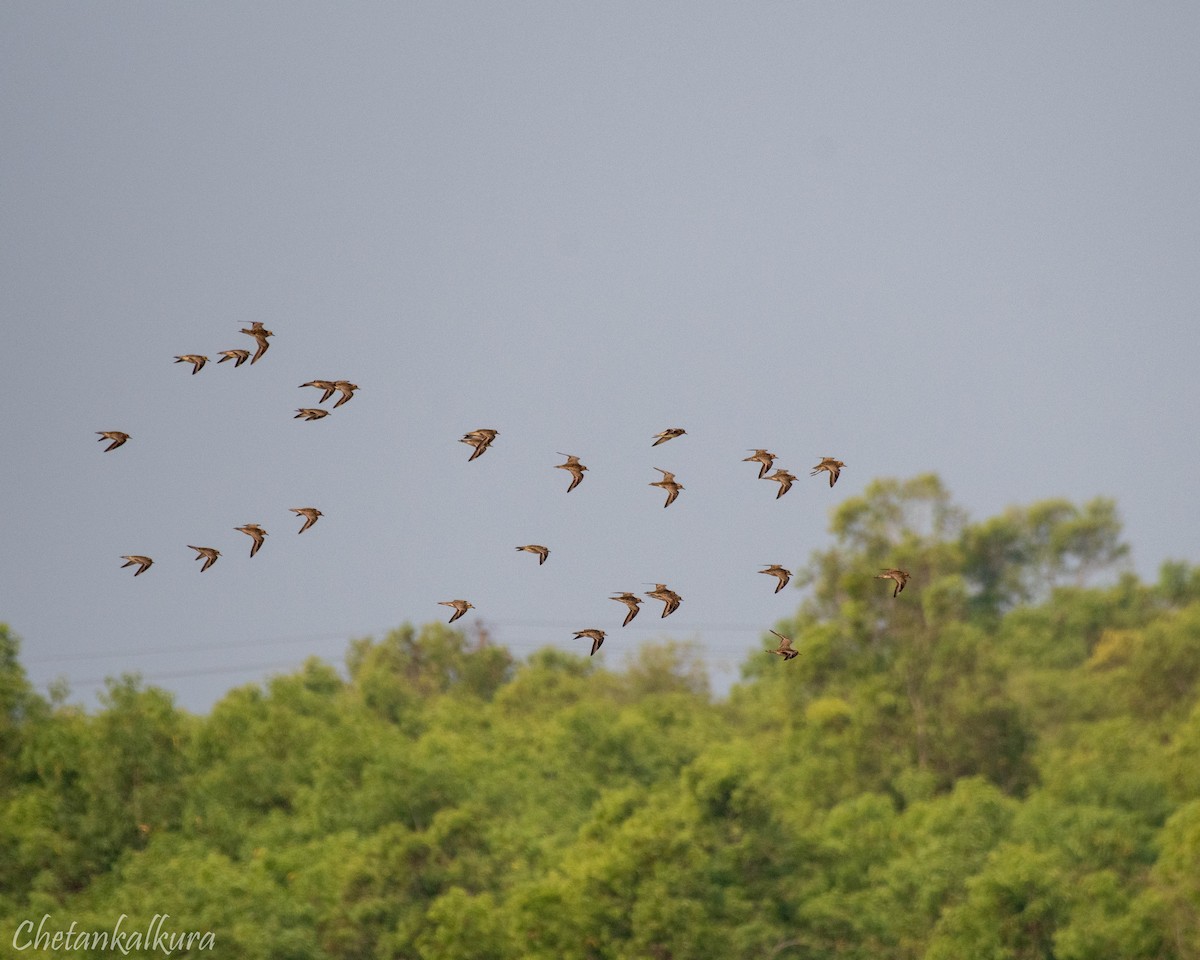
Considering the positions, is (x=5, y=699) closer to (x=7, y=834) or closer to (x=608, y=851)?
(x=7, y=834)

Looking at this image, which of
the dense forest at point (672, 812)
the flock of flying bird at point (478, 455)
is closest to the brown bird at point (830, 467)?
the flock of flying bird at point (478, 455)

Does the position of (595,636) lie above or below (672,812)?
below

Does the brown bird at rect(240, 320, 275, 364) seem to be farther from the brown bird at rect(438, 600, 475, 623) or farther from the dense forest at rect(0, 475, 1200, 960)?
the dense forest at rect(0, 475, 1200, 960)

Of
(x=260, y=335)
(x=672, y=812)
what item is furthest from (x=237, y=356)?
(x=672, y=812)

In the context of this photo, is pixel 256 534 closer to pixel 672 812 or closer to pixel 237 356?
pixel 237 356

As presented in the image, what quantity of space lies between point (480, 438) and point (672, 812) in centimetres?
4764

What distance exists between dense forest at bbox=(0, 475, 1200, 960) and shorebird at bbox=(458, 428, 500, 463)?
4116 cm

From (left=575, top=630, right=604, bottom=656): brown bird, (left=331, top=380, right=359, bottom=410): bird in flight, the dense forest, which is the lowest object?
(left=575, top=630, right=604, bottom=656): brown bird

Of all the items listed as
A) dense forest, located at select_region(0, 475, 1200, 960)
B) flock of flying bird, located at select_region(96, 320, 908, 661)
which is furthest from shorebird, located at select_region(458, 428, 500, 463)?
dense forest, located at select_region(0, 475, 1200, 960)

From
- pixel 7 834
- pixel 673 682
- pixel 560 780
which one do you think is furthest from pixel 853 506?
pixel 7 834

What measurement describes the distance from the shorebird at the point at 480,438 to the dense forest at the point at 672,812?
1620 inches

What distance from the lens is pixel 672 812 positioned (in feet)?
257

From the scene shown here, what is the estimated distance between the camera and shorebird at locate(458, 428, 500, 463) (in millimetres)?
32562

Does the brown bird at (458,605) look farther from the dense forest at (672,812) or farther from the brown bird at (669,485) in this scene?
the dense forest at (672,812)
